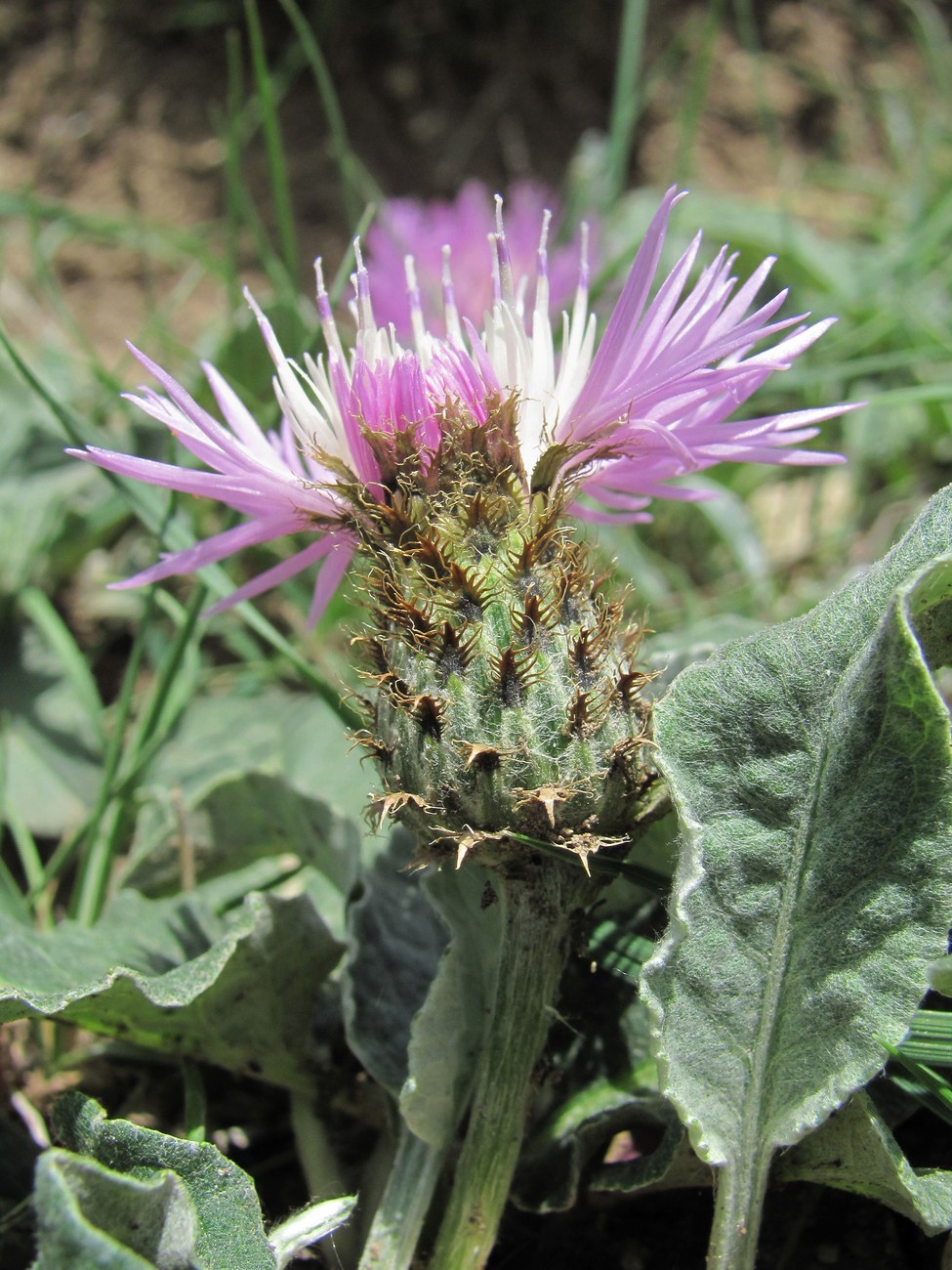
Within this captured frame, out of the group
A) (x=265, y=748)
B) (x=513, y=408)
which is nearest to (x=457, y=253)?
(x=265, y=748)

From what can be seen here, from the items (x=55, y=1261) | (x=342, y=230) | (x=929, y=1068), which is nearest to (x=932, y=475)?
(x=929, y=1068)

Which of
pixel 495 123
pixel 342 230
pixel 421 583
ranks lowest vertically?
pixel 421 583

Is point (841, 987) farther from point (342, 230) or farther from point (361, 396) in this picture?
point (342, 230)

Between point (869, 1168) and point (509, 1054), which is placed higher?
point (509, 1054)

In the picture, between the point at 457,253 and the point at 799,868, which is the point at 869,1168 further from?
the point at 457,253

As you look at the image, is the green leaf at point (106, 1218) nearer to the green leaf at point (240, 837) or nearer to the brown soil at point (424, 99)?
the green leaf at point (240, 837)

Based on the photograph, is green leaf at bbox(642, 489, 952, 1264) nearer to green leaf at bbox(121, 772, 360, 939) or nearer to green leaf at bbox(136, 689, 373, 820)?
green leaf at bbox(121, 772, 360, 939)

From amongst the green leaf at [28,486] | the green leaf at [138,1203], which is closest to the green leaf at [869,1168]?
the green leaf at [138,1203]
